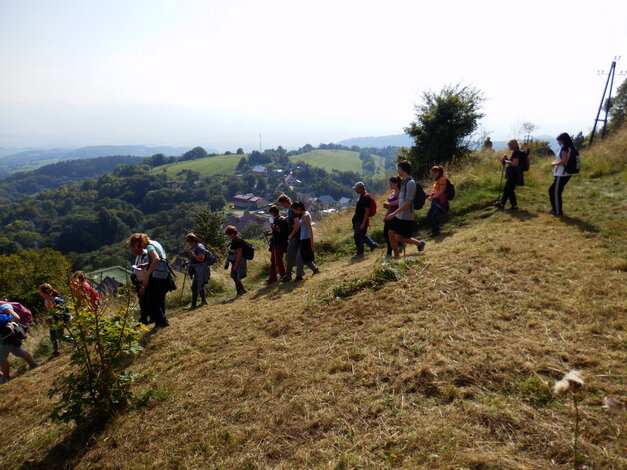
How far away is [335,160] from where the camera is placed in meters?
157

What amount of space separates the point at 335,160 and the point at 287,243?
504 feet

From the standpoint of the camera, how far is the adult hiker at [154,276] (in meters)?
5.19

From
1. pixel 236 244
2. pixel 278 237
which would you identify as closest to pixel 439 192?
pixel 278 237

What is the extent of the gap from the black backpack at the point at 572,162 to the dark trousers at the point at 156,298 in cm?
825

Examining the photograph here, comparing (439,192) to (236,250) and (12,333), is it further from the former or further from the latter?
(12,333)

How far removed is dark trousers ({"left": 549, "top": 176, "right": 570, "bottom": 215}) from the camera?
276 inches

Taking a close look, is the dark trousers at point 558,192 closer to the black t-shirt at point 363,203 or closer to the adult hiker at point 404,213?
→ the adult hiker at point 404,213

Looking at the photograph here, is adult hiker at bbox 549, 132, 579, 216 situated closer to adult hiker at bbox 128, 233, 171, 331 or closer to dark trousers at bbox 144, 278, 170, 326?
adult hiker at bbox 128, 233, 171, 331

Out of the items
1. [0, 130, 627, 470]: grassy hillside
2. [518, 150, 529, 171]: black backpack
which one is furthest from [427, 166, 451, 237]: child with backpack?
[0, 130, 627, 470]: grassy hillside

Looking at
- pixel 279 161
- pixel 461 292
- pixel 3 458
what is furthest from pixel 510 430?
Result: pixel 279 161

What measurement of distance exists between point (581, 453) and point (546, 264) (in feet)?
10.7

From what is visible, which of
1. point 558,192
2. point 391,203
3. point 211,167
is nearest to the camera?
point 391,203

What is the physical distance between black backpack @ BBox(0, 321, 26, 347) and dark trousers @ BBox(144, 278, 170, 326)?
92.9 inches

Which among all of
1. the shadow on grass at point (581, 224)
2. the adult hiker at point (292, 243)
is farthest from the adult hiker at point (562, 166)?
the adult hiker at point (292, 243)
